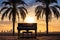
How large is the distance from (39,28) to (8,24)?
Result: 614 cm

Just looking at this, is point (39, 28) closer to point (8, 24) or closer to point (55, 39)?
point (8, 24)

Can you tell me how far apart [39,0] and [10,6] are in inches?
193

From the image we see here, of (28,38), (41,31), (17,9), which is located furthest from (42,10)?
(28,38)

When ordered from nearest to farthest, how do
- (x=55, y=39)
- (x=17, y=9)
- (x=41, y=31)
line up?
(x=55, y=39)
(x=17, y=9)
(x=41, y=31)

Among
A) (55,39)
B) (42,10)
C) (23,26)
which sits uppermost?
(42,10)

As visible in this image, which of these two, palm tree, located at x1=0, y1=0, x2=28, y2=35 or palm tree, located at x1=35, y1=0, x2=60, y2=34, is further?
palm tree, located at x1=35, y1=0, x2=60, y2=34

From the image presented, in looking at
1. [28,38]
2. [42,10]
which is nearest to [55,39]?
[28,38]

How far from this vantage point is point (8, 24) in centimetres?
4444

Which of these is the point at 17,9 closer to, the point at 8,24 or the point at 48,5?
the point at 48,5

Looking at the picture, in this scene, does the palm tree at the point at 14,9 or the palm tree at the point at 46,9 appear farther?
the palm tree at the point at 46,9

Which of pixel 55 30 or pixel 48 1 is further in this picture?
pixel 55 30

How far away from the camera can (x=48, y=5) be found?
37.0 meters

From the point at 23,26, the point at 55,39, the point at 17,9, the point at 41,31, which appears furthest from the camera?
the point at 41,31

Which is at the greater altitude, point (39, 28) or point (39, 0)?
point (39, 0)
